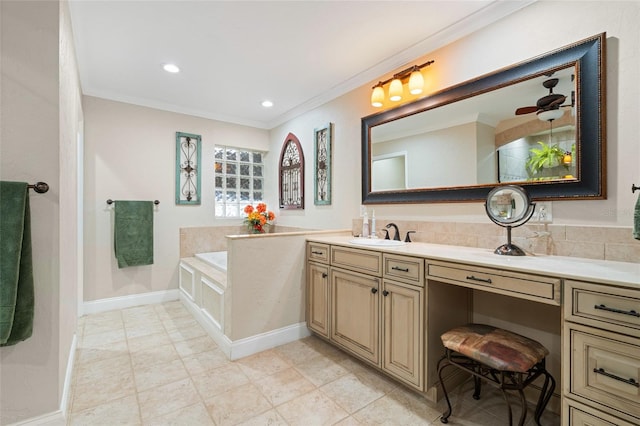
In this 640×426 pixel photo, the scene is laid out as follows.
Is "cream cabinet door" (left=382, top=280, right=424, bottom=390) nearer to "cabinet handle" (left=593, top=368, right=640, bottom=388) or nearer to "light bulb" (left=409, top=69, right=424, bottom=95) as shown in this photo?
"cabinet handle" (left=593, top=368, right=640, bottom=388)

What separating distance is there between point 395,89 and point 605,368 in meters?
2.12

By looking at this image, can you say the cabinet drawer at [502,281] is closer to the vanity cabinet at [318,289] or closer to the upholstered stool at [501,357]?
the upholstered stool at [501,357]

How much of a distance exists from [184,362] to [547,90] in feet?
9.98

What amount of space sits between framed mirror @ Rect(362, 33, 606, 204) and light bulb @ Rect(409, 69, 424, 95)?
10cm

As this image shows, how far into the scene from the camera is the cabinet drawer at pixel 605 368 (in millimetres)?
1015

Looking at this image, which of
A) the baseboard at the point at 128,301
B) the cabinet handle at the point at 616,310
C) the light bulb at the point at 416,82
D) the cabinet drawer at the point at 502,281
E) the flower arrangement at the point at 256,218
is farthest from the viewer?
the flower arrangement at the point at 256,218

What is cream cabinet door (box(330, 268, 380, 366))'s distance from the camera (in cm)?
196

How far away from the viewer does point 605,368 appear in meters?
1.07

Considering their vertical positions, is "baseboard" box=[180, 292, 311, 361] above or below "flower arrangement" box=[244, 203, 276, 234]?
below

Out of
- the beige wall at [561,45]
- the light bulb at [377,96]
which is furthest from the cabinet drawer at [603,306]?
the light bulb at [377,96]

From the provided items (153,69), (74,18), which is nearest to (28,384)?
(74,18)

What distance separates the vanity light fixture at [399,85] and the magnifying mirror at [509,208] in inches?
40.7

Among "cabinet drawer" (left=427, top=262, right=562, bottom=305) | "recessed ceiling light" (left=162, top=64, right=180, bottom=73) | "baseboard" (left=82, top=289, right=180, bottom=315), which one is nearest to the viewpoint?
"cabinet drawer" (left=427, top=262, right=562, bottom=305)

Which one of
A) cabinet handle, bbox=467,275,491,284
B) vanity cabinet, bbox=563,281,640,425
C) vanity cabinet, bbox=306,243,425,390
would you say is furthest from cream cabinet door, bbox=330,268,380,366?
vanity cabinet, bbox=563,281,640,425
